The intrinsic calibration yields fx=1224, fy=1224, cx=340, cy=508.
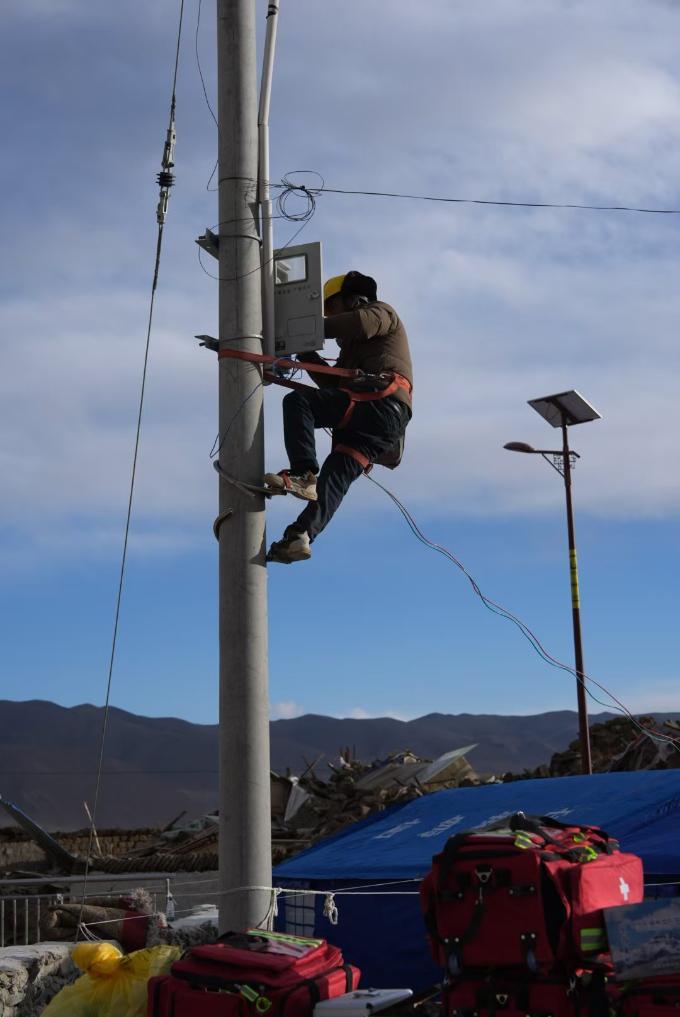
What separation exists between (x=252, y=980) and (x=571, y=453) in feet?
51.6

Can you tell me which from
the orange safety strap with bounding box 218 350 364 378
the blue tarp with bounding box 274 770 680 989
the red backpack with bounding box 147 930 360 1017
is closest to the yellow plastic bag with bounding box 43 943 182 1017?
the red backpack with bounding box 147 930 360 1017

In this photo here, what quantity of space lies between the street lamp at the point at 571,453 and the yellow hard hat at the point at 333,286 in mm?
11356

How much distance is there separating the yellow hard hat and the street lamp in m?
11.4

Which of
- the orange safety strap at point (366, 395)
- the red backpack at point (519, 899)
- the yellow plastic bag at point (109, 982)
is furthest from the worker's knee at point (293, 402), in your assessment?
the yellow plastic bag at point (109, 982)

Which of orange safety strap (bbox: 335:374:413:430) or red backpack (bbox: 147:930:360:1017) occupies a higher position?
orange safety strap (bbox: 335:374:413:430)

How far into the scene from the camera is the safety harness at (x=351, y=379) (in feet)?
24.7

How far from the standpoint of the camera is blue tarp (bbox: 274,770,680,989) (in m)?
9.98

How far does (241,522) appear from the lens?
7113mm

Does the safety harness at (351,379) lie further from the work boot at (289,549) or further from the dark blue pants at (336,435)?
the work boot at (289,549)

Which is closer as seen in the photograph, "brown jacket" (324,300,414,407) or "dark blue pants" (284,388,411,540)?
"dark blue pants" (284,388,411,540)

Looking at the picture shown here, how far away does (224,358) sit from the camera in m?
7.40

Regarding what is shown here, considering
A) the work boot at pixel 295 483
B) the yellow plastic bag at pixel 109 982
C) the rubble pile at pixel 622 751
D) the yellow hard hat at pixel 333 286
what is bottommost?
the yellow plastic bag at pixel 109 982

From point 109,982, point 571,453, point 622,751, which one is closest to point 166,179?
point 109,982

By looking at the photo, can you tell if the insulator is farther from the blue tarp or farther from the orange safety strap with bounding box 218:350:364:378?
the blue tarp
